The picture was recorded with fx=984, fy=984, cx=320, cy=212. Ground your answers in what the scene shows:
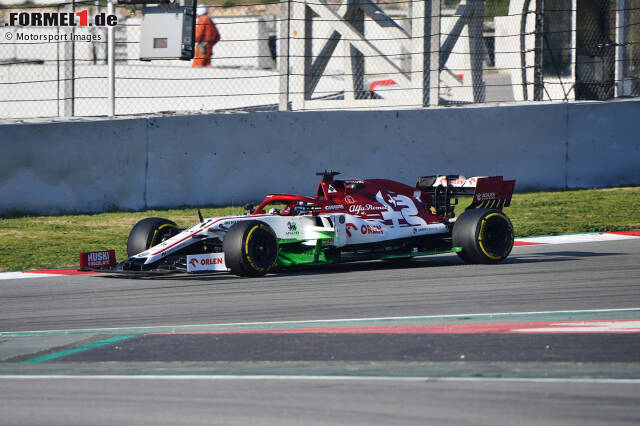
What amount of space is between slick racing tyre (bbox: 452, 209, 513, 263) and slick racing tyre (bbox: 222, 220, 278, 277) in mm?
1939

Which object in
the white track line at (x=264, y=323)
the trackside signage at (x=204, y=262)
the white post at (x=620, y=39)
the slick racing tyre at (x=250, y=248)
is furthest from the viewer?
the white post at (x=620, y=39)

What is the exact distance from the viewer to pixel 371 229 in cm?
977

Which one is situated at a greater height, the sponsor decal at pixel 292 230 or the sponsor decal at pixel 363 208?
the sponsor decal at pixel 363 208

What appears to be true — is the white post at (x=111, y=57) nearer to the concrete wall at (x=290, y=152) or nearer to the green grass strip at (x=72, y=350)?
the concrete wall at (x=290, y=152)

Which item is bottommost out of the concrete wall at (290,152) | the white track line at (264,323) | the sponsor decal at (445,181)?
the white track line at (264,323)

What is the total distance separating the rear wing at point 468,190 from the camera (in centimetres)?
1036

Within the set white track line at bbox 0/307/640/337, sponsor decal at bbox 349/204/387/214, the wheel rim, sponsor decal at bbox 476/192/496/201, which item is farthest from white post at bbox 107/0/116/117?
white track line at bbox 0/307/640/337

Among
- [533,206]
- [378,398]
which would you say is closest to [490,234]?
[533,206]

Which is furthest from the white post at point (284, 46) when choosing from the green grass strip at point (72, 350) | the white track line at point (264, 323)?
the green grass strip at point (72, 350)

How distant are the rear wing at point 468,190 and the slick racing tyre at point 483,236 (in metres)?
0.47

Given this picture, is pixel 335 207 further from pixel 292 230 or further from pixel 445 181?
pixel 445 181

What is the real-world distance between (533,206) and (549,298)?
659cm

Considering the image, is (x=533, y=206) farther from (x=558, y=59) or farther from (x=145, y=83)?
(x=145, y=83)

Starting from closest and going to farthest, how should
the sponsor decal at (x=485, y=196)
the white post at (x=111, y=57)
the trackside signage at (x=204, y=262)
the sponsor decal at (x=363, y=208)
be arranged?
the trackside signage at (x=204, y=262) < the sponsor decal at (x=363, y=208) < the sponsor decal at (x=485, y=196) < the white post at (x=111, y=57)
